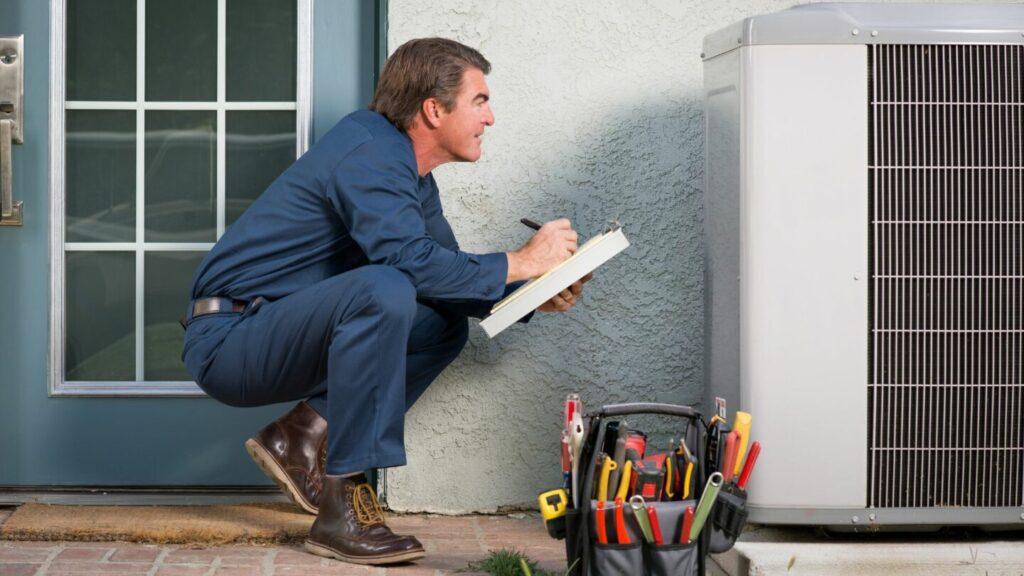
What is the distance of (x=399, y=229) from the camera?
295 cm

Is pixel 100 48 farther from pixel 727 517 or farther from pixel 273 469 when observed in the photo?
pixel 727 517

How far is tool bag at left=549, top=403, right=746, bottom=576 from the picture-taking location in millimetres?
2535

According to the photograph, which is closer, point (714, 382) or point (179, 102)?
point (714, 382)

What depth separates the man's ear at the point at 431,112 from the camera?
10.3 ft

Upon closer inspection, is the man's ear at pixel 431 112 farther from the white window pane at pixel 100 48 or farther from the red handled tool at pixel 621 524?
→ the red handled tool at pixel 621 524

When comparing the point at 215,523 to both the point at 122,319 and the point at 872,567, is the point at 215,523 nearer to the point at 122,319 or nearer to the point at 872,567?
the point at 122,319

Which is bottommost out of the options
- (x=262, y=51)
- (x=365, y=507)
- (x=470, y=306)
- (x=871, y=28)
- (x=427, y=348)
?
(x=365, y=507)

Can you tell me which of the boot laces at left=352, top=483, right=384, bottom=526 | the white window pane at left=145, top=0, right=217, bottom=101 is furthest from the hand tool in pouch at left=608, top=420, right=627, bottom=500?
the white window pane at left=145, top=0, right=217, bottom=101

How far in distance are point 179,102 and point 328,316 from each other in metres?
1.09

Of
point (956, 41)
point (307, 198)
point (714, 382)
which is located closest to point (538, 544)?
point (714, 382)

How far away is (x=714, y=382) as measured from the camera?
3.23 m

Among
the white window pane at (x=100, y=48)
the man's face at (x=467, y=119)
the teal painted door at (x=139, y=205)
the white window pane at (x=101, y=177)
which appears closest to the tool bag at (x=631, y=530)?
the man's face at (x=467, y=119)

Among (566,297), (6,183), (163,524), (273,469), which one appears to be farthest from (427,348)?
(6,183)

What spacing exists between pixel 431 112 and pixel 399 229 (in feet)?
1.19
